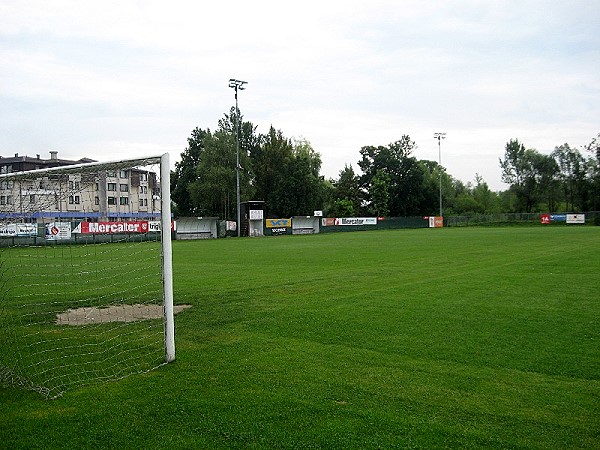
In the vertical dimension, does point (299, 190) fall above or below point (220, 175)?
below

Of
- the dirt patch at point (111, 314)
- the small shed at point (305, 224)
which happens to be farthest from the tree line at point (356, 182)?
the dirt patch at point (111, 314)

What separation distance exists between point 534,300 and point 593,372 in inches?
186

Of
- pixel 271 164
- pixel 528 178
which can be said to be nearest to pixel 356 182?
pixel 271 164

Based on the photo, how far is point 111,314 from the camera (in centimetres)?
1012

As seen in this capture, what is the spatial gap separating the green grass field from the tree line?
50.5 m

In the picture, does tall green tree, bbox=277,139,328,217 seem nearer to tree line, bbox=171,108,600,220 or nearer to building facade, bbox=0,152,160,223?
tree line, bbox=171,108,600,220

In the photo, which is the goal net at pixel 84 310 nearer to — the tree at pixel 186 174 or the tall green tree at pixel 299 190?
the tall green tree at pixel 299 190

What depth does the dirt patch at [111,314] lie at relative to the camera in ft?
31.2

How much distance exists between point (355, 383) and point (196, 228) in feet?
140

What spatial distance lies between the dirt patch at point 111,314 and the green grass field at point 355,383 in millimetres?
778

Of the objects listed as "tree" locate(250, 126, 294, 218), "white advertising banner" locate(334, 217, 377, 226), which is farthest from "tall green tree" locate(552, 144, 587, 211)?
"tree" locate(250, 126, 294, 218)

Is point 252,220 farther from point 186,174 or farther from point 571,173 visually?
point 571,173

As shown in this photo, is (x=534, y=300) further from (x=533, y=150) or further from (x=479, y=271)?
(x=533, y=150)

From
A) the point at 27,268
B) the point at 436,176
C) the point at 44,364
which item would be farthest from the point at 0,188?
the point at 436,176
